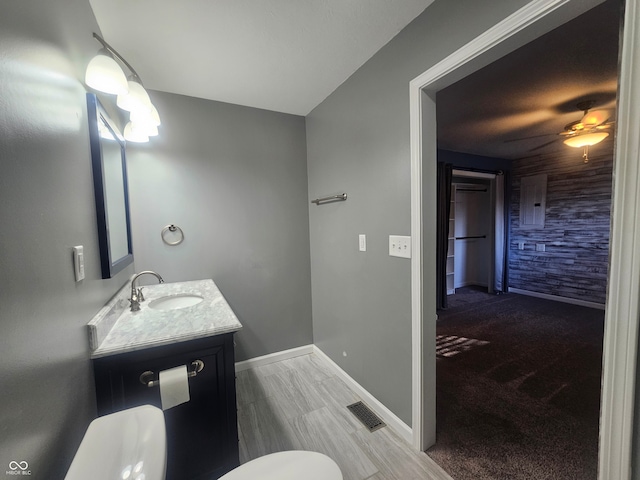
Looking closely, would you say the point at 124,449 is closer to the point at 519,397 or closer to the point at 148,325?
the point at 148,325

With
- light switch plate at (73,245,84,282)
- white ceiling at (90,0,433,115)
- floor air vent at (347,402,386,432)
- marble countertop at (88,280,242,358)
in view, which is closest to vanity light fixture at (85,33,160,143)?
white ceiling at (90,0,433,115)

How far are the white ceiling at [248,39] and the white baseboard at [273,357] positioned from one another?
2415 mm

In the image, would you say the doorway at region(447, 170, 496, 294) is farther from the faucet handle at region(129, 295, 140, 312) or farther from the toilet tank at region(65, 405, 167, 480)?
the toilet tank at region(65, 405, 167, 480)

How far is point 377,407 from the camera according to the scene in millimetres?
1765

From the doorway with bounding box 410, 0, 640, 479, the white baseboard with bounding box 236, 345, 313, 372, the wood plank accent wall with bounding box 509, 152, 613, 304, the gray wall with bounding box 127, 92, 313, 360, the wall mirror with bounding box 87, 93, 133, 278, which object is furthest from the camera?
the wood plank accent wall with bounding box 509, 152, 613, 304

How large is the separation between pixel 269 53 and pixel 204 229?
144cm

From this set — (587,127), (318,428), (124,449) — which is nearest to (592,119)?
(587,127)

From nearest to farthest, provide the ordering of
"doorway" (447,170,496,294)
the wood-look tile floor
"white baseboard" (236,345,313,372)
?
1. the wood-look tile floor
2. "white baseboard" (236,345,313,372)
3. "doorway" (447,170,496,294)

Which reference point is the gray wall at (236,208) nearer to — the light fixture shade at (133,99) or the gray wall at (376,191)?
the gray wall at (376,191)

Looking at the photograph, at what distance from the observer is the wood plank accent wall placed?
11.8ft

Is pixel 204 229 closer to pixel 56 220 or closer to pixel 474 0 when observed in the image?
pixel 56 220

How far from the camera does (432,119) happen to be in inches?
53.8

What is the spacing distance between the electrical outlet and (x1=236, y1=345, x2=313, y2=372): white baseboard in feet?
5.31

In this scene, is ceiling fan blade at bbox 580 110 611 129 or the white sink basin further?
ceiling fan blade at bbox 580 110 611 129
